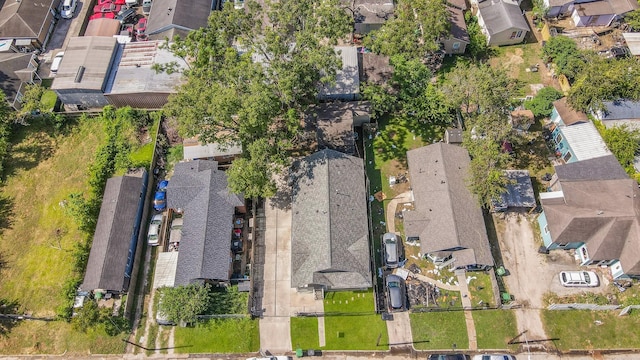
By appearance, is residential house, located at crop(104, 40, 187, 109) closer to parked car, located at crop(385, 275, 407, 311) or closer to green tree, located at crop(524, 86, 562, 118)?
parked car, located at crop(385, 275, 407, 311)

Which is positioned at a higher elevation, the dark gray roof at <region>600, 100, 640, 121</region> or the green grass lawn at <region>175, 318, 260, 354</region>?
the dark gray roof at <region>600, 100, 640, 121</region>

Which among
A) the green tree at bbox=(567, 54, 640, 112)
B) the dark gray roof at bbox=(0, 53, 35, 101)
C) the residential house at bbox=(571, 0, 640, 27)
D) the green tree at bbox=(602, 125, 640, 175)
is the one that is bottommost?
the green tree at bbox=(602, 125, 640, 175)

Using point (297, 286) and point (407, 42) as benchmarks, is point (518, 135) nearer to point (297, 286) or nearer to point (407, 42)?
point (407, 42)

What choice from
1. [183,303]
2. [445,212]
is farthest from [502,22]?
[183,303]

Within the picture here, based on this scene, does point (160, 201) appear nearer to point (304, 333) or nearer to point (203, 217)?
point (203, 217)

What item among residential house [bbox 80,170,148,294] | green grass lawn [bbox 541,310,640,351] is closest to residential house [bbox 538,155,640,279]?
green grass lawn [bbox 541,310,640,351]

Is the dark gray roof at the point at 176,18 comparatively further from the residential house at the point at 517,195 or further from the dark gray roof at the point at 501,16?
the residential house at the point at 517,195
